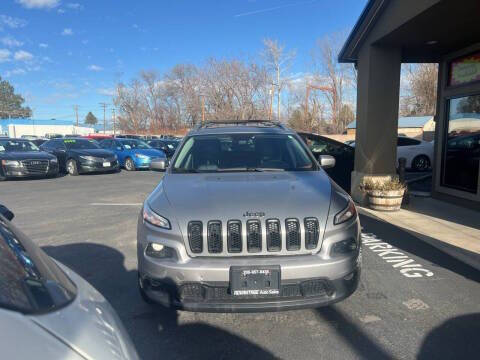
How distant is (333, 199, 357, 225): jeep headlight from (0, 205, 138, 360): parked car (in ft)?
6.11

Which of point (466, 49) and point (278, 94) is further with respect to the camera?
point (278, 94)

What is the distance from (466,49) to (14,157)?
46.1ft

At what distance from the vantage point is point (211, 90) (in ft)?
164

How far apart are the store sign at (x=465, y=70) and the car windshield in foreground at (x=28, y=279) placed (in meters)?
8.17

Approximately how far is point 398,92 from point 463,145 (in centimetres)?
192

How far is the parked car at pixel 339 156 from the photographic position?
898cm

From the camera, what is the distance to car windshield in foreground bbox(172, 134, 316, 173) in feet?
13.5

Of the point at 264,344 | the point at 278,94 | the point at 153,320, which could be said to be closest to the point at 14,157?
the point at 153,320

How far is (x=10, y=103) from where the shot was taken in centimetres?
10819

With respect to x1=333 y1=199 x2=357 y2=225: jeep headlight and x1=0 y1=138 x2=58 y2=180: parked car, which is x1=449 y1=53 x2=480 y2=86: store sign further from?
x1=0 y1=138 x2=58 y2=180: parked car

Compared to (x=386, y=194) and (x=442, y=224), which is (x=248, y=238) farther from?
(x=386, y=194)

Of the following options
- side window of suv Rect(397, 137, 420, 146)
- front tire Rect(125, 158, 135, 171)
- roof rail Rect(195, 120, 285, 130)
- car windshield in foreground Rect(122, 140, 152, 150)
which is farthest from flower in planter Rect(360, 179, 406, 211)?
car windshield in foreground Rect(122, 140, 152, 150)

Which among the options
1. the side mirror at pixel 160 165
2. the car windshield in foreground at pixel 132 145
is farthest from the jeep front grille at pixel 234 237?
the car windshield in foreground at pixel 132 145

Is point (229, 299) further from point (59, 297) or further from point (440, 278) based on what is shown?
point (440, 278)
